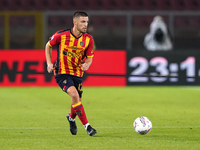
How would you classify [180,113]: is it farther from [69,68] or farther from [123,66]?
[123,66]

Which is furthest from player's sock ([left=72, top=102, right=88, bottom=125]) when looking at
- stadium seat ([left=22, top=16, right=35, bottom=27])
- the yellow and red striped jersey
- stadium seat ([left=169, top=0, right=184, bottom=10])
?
stadium seat ([left=169, top=0, right=184, bottom=10])

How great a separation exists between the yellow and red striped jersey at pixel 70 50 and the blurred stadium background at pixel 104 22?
7.78 metres

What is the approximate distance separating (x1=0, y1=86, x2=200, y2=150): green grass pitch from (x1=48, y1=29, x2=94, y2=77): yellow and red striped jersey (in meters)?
0.90

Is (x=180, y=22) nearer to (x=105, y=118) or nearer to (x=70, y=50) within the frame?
(x=105, y=118)

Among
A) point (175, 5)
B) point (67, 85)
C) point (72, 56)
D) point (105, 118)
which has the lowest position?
point (105, 118)

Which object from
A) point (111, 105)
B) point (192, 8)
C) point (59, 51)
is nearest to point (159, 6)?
point (192, 8)

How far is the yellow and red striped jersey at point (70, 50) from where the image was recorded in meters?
6.50

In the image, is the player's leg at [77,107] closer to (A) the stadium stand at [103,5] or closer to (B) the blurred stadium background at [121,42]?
(B) the blurred stadium background at [121,42]

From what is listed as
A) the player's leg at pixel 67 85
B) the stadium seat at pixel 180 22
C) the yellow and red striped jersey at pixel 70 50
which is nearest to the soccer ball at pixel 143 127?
the player's leg at pixel 67 85

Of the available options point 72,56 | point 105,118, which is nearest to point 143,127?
point 72,56

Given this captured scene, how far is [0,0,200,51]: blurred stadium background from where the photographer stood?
14.5 metres

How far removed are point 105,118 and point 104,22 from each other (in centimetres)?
822

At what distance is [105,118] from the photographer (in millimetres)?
8102

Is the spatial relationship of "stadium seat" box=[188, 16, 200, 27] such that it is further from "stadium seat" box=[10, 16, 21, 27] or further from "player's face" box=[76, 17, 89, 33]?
"player's face" box=[76, 17, 89, 33]
